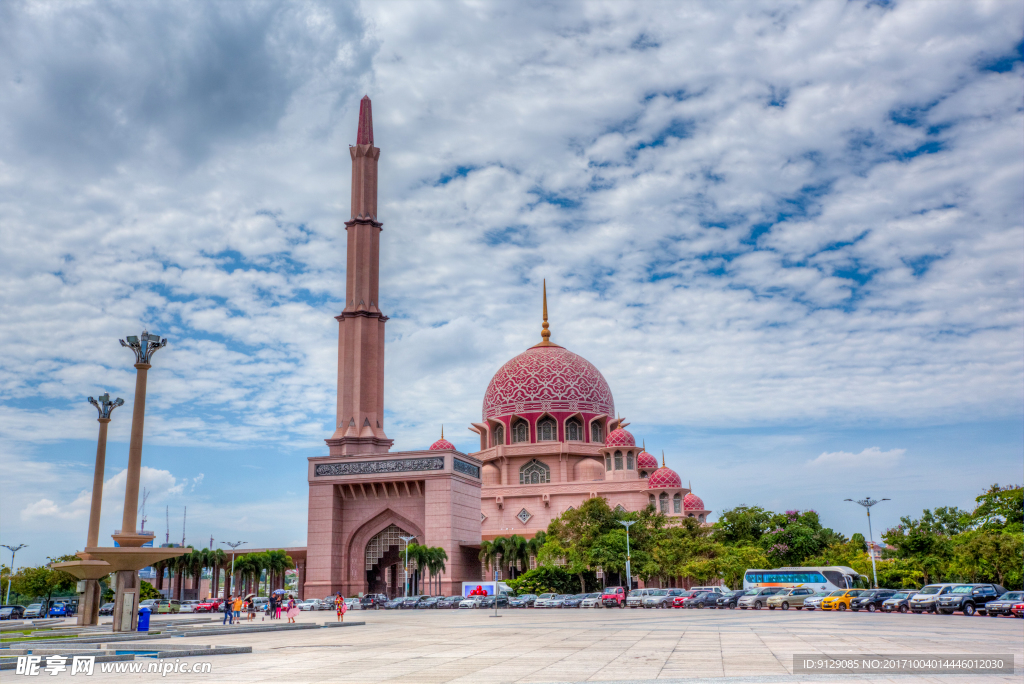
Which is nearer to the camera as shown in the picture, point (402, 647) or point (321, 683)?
point (321, 683)

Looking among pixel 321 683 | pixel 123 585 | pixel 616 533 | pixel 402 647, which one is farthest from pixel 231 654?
pixel 616 533

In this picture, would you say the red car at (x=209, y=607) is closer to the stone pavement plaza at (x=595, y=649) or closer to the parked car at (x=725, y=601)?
the stone pavement plaza at (x=595, y=649)

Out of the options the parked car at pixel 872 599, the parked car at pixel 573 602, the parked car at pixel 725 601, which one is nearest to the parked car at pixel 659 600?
the parked car at pixel 725 601

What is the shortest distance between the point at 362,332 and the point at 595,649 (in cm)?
3646

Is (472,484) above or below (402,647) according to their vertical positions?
above

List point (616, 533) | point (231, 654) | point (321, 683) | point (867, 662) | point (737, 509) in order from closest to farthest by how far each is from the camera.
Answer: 1. point (321, 683)
2. point (867, 662)
3. point (231, 654)
4. point (616, 533)
5. point (737, 509)

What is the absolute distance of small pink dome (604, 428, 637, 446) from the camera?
58.0 m

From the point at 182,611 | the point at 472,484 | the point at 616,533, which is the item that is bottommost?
the point at 182,611

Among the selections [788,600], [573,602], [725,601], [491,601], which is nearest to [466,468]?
[491,601]

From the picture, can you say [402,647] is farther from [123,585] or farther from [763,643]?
[123,585]

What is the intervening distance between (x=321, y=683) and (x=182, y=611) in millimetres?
39277

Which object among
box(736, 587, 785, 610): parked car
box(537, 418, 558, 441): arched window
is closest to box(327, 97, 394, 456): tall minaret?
box(537, 418, 558, 441): arched window

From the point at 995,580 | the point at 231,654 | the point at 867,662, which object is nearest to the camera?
the point at 867,662

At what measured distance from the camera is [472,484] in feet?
162
